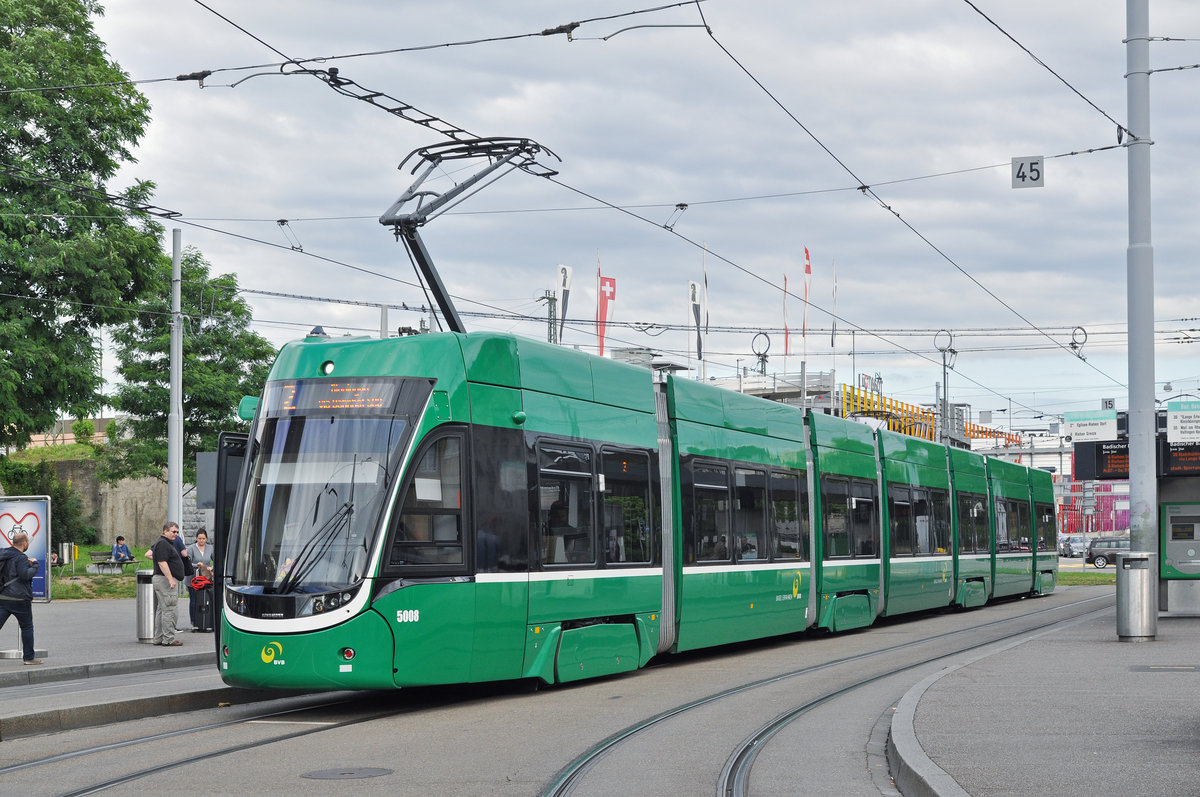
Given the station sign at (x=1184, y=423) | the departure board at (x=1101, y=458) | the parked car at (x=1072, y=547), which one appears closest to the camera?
the station sign at (x=1184, y=423)

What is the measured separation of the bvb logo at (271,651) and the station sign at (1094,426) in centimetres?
1831

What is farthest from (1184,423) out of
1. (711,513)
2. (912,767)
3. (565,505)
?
(912,767)

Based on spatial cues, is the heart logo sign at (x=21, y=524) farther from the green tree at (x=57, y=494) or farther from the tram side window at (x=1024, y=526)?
the green tree at (x=57, y=494)

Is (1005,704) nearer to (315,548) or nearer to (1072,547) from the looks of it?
(315,548)

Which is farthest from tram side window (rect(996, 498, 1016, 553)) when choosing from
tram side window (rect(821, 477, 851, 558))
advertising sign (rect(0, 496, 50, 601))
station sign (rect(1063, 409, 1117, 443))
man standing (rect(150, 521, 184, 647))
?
advertising sign (rect(0, 496, 50, 601))

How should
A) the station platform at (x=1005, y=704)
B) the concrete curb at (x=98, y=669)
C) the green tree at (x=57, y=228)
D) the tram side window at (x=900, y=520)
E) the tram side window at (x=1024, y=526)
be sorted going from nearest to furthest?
1. the station platform at (x=1005, y=704)
2. the concrete curb at (x=98, y=669)
3. the tram side window at (x=900, y=520)
4. the green tree at (x=57, y=228)
5. the tram side window at (x=1024, y=526)

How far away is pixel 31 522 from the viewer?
20750mm

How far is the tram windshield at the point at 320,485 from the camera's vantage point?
11836 millimetres

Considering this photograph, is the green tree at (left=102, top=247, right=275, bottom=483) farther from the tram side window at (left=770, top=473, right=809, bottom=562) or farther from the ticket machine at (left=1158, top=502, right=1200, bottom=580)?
the ticket machine at (left=1158, top=502, right=1200, bottom=580)

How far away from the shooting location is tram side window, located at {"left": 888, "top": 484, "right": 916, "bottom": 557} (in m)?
25.1

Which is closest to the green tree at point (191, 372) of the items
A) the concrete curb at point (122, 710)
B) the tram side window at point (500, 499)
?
the concrete curb at point (122, 710)

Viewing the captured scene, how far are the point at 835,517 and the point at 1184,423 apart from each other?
724 centimetres

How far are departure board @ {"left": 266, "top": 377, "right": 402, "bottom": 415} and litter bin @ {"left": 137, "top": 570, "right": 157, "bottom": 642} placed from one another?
360 inches

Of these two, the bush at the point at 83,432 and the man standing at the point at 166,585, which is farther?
the bush at the point at 83,432
